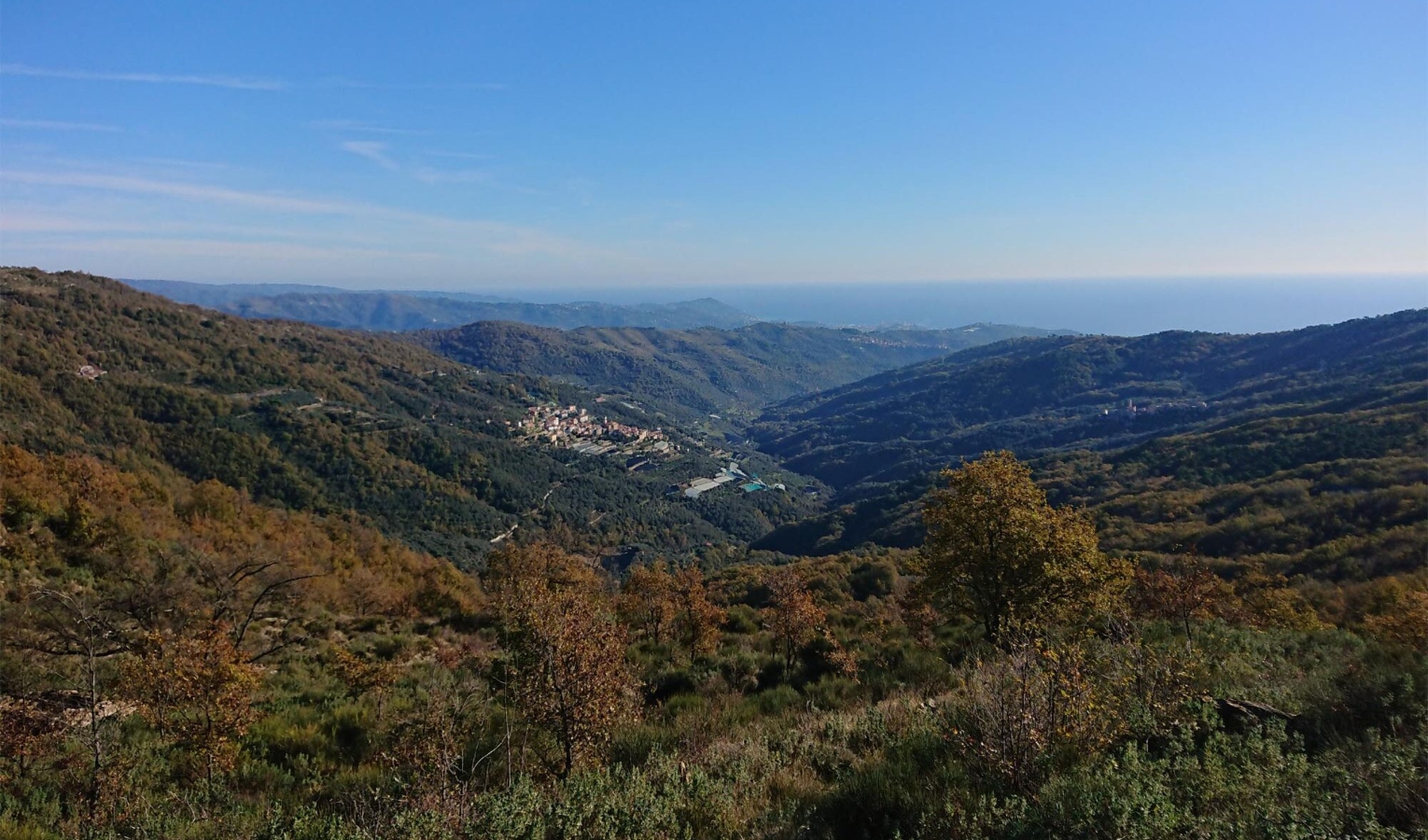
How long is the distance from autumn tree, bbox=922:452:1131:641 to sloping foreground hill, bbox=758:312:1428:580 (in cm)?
2886

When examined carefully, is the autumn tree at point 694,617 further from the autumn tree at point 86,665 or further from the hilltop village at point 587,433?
the hilltop village at point 587,433

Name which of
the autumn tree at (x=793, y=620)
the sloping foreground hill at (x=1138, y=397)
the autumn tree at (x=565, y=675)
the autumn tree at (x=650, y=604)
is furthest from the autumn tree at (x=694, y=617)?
the sloping foreground hill at (x=1138, y=397)

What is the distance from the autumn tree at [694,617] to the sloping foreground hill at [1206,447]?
33232 millimetres

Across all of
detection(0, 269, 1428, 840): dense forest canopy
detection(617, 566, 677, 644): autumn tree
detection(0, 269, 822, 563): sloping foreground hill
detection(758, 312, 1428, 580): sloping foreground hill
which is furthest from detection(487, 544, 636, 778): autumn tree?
detection(0, 269, 822, 563): sloping foreground hill

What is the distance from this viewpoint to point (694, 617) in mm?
17391

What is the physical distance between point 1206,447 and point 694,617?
8572 centimetres

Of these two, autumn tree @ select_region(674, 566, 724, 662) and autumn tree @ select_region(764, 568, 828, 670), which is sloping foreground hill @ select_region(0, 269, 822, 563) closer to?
autumn tree @ select_region(674, 566, 724, 662)

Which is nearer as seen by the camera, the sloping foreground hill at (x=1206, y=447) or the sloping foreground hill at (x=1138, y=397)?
the sloping foreground hill at (x=1206, y=447)

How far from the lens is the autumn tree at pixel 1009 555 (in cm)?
1152

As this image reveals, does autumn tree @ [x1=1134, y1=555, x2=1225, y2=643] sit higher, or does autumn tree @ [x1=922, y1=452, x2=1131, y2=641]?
autumn tree @ [x1=922, y1=452, x2=1131, y2=641]

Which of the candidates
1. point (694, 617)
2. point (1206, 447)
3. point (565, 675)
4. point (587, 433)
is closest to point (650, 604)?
point (694, 617)

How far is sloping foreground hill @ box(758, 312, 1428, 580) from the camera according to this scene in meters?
40.5

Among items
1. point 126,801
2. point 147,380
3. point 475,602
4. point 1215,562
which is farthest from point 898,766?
point 147,380

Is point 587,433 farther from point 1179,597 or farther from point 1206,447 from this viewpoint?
point 1179,597
